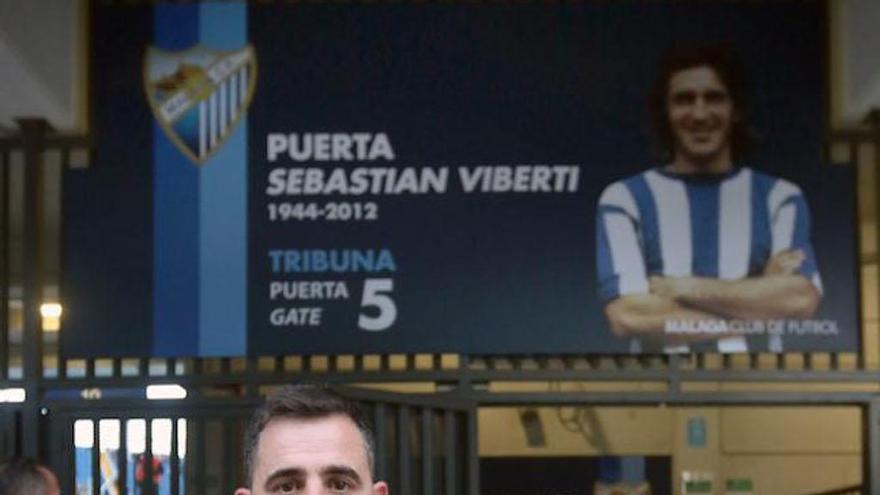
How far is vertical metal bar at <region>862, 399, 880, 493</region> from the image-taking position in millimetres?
7809

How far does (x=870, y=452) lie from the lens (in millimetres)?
7848

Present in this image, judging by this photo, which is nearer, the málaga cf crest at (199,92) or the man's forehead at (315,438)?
the man's forehead at (315,438)

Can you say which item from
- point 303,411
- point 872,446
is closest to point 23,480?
point 303,411

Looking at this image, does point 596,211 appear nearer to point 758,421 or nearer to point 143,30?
point 143,30

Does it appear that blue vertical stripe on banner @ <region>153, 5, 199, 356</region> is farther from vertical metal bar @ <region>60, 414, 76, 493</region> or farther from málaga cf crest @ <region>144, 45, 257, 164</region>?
vertical metal bar @ <region>60, 414, 76, 493</region>

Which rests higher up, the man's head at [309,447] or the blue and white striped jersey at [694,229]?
the blue and white striped jersey at [694,229]

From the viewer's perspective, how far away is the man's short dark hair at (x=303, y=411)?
9.93 feet

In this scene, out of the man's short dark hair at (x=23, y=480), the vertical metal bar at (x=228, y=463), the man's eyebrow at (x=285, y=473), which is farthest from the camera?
the vertical metal bar at (x=228, y=463)

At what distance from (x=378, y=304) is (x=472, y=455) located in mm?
656

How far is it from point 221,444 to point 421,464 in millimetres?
705

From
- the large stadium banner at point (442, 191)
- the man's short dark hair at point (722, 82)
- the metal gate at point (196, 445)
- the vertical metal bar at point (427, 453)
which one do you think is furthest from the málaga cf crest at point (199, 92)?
the man's short dark hair at point (722, 82)

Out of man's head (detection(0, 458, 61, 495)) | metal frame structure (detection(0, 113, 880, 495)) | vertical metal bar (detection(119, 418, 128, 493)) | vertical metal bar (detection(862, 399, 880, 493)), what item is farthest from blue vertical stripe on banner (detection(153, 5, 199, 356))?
vertical metal bar (detection(862, 399, 880, 493))

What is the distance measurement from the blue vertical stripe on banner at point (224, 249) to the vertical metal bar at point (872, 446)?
2356 mm

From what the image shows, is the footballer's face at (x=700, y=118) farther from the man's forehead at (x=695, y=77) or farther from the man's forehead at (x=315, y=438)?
the man's forehead at (x=315, y=438)
